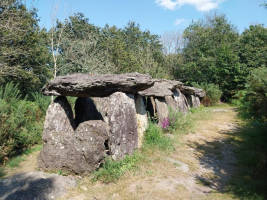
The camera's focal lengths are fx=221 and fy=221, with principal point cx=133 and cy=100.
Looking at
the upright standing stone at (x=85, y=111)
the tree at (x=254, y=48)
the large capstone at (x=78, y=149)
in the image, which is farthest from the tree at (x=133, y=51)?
the large capstone at (x=78, y=149)

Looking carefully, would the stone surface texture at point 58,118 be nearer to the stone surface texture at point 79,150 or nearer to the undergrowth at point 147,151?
the stone surface texture at point 79,150

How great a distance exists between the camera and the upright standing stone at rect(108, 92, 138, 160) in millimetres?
5504

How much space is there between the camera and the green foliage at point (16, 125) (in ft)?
20.0

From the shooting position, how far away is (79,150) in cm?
516

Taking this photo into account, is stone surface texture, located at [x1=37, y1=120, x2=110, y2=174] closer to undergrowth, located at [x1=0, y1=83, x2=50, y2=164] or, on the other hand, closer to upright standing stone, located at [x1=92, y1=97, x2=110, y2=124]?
undergrowth, located at [x1=0, y1=83, x2=50, y2=164]

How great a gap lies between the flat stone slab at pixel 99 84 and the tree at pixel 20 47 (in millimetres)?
2698

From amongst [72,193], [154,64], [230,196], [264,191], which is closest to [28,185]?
[72,193]

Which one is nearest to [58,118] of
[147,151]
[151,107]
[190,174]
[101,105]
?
[101,105]

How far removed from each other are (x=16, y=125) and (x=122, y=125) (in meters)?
3.34

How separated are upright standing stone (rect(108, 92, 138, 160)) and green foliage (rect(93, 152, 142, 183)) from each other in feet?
0.69

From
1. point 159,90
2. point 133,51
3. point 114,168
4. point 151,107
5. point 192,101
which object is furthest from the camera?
point 133,51

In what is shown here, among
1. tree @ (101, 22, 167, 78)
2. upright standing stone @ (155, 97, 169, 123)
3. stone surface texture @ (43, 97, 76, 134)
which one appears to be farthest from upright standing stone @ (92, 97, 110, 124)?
tree @ (101, 22, 167, 78)

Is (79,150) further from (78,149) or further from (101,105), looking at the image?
(101,105)

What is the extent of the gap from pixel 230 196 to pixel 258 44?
56.1 ft
